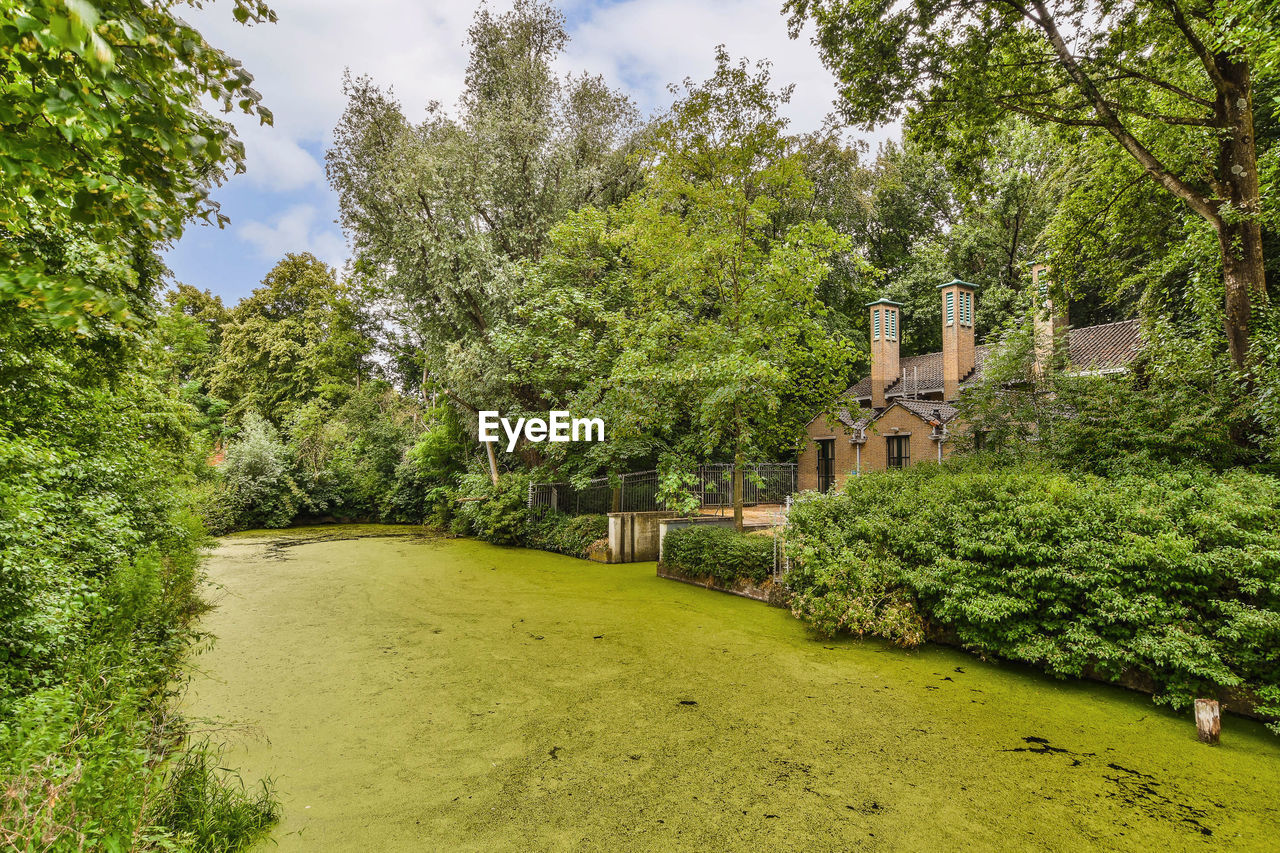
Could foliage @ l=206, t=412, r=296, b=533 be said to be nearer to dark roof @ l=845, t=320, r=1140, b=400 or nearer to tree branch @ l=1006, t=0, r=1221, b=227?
dark roof @ l=845, t=320, r=1140, b=400

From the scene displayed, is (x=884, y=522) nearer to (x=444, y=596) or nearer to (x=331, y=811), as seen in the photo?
(x=331, y=811)

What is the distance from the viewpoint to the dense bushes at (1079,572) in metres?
3.92

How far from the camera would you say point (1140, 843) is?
106 inches

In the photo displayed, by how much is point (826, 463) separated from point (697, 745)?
614 inches

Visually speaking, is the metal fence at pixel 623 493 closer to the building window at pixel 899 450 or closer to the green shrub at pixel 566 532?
the green shrub at pixel 566 532

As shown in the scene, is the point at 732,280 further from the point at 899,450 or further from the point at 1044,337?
the point at 899,450

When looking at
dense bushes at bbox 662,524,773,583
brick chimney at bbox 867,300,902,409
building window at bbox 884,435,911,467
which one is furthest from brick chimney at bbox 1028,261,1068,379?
brick chimney at bbox 867,300,902,409

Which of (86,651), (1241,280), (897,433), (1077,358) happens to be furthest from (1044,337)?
(1077,358)

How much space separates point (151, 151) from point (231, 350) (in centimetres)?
2667

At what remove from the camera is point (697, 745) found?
3.73m

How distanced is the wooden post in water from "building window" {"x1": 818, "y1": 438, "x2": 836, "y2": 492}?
14239 millimetres

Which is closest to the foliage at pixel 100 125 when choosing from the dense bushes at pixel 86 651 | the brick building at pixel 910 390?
the dense bushes at pixel 86 651

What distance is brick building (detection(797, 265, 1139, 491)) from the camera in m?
15.2

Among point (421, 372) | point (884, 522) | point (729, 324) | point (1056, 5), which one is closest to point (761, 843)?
point (884, 522)
